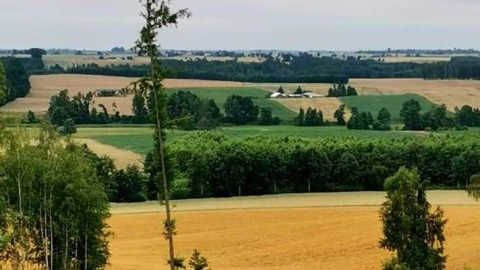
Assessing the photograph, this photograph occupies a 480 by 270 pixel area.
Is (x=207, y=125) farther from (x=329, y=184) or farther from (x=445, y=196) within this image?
(x=445, y=196)

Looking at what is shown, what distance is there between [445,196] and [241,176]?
1790 cm

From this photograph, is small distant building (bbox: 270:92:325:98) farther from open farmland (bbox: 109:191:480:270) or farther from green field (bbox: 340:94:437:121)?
open farmland (bbox: 109:191:480:270)

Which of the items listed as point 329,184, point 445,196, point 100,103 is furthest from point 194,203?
point 100,103

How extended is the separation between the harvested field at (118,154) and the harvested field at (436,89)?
62965 millimetres

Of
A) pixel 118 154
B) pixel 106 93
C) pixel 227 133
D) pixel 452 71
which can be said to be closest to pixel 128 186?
pixel 118 154

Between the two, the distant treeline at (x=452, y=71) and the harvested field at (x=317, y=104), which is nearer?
the harvested field at (x=317, y=104)

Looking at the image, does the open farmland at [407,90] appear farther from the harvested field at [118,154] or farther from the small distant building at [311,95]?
the harvested field at [118,154]

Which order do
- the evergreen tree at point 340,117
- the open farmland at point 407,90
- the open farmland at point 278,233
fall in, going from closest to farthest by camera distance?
the open farmland at point 278,233 < the evergreen tree at point 340,117 < the open farmland at point 407,90

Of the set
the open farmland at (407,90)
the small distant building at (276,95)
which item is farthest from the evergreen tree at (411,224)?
the small distant building at (276,95)

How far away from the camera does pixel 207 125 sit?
112 meters

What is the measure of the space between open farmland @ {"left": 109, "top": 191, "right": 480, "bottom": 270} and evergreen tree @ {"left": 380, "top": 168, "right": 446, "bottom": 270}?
32.1ft

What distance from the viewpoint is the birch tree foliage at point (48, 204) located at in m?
30.7

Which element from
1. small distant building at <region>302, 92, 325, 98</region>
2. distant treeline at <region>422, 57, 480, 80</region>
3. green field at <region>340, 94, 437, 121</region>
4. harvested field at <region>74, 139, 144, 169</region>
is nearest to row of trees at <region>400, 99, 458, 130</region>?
green field at <region>340, 94, 437, 121</region>

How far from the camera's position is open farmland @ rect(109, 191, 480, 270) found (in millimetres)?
41844
